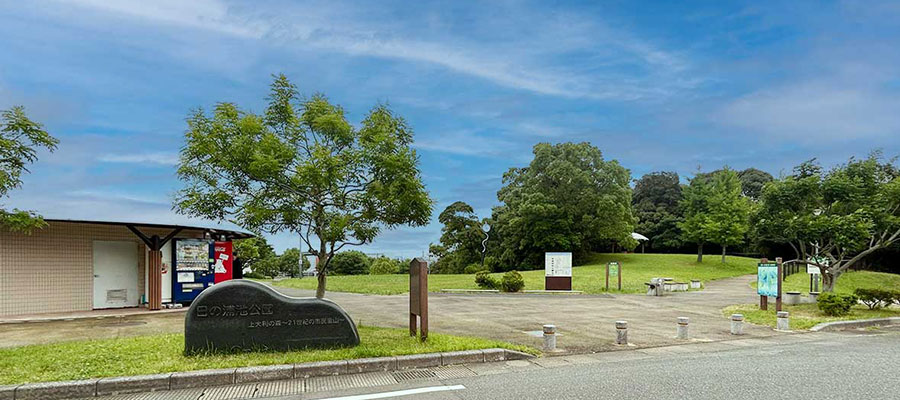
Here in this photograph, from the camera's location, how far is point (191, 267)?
561 inches

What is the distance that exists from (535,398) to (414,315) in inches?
130

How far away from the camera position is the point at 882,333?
1053 centimetres

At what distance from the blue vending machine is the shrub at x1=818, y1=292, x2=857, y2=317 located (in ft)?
52.2

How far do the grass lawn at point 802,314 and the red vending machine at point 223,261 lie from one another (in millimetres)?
13613

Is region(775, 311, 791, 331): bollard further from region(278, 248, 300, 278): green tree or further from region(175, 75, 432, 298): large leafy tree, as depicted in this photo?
region(278, 248, 300, 278): green tree

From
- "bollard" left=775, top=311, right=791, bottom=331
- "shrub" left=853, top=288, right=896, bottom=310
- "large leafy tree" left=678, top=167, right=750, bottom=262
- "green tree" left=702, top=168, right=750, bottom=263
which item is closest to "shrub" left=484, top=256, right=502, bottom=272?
"large leafy tree" left=678, top=167, right=750, bottom=262

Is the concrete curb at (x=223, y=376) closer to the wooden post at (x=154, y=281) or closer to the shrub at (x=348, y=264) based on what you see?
the wooden post at (x=154, y=281)

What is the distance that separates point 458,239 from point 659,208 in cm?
2121

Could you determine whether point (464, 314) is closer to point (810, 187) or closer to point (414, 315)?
point (414, 315)

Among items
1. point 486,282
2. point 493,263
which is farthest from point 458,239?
point 486,282

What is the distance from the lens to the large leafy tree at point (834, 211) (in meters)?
13.9

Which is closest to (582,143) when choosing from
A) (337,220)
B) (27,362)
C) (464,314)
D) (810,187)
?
(810,187)

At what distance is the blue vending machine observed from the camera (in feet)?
46.0

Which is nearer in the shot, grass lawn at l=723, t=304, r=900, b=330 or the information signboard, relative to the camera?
grass lawn at l=723, t=304, r=900, b=330
